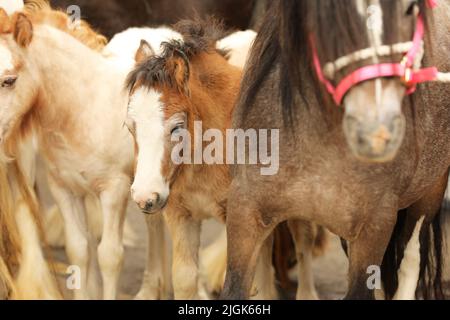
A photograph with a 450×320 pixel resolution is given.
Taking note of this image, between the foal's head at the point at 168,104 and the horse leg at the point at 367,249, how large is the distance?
904mm

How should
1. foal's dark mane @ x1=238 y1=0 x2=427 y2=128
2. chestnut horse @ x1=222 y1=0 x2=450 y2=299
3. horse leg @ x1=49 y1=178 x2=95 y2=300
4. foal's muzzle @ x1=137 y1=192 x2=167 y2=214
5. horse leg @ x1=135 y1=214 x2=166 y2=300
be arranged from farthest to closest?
horse leg @ x1=135 y1=214 x2=166 y2=300
horse leg @ x1=49 y1=178 x2=95 y2=300
foal's muzzle @ x1=137 y1=192 x2=167 y2=214
chestnut horse @ x1=222 y1=0 x2=450 y2=299
foal's dark mane @ x1=238 y1=0 x2=427 y2=128

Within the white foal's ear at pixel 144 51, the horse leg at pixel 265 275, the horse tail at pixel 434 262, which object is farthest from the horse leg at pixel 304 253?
the white foal's ear at pixel 144 51

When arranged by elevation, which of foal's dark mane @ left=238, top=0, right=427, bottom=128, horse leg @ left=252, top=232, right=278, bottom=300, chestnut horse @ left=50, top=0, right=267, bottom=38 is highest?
chestnut horse @ left=50, top=0, right=267, bottom=38

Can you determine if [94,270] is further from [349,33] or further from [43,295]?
[349,33]

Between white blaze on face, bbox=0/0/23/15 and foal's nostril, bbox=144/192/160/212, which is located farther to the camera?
white blaze on face, bbox=0/0/23/15

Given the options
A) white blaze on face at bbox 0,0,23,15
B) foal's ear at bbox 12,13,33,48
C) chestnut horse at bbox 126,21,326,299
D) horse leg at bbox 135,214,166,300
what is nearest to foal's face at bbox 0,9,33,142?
foal's ear at bbox 12,13,33,48

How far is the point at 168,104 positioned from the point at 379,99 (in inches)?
53.5

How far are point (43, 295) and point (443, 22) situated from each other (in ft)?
8.11

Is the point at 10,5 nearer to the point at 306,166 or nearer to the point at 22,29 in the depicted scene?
the point at 22,29

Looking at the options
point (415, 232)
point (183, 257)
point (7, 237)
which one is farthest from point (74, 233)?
point (415, 232)

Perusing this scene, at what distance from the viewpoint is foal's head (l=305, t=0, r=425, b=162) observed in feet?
10.6

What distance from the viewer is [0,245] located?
18.0 feet

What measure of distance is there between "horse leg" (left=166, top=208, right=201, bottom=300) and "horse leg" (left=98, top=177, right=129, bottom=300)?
0.40 meters

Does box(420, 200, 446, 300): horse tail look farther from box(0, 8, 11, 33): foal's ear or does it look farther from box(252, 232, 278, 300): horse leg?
box(0, 8, 11, 33): foal's ear
